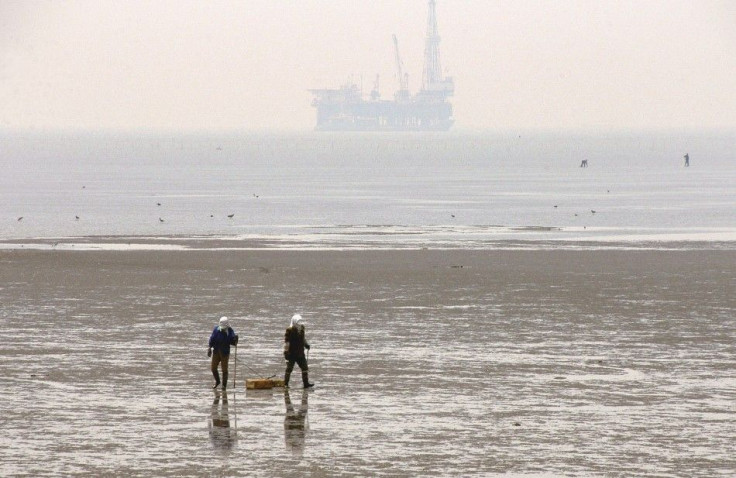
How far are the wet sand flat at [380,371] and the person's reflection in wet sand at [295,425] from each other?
0.07 meters

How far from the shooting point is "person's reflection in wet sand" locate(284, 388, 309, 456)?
908 inches

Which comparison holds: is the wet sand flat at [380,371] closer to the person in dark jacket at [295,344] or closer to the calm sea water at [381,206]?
the person in dark jacket at [295,344]

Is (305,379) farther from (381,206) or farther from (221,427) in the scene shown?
(381,206)

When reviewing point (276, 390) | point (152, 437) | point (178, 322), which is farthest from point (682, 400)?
point (178, 322)

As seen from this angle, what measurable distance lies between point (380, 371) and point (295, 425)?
6172mm

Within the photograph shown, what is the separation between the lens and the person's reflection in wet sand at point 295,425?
75.7ft

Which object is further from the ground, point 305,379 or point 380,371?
point 305,379

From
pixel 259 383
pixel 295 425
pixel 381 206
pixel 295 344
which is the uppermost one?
pixel 381 206

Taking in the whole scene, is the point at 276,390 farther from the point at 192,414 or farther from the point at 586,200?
the point at 586,200

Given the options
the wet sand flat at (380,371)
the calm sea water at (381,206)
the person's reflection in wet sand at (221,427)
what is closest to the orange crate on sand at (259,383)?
the wet sand flat at (380,371)

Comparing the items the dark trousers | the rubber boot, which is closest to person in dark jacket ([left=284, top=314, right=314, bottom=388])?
the dark trousers

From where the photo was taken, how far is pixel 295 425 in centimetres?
2477

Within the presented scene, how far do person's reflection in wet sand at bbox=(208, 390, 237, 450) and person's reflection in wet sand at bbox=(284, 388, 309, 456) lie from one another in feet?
3.17

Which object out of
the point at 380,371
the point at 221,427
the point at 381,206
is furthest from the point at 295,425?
the point at 381,206
